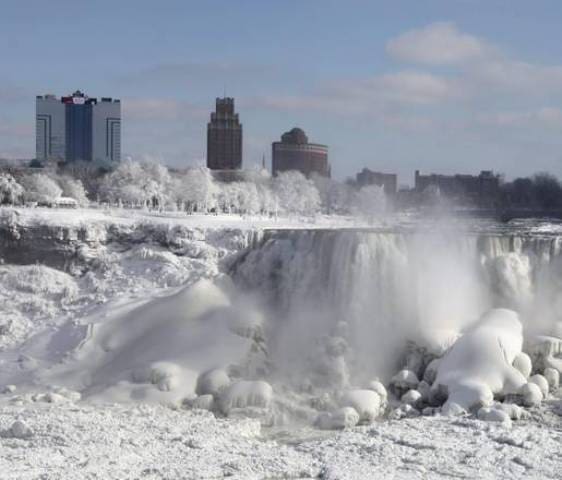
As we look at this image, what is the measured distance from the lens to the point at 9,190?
58.3m

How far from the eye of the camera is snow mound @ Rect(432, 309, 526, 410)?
21.1 m

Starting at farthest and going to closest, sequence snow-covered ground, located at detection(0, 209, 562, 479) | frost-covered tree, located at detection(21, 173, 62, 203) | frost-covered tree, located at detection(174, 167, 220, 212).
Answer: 1. frost-covered tree, located at detection(174, 167, 220, 212)
2. frost-covered tree, located at detection(21, 173, 62, 203)
3. snow-covered ground, located at detection(0, 209, 562, 479)

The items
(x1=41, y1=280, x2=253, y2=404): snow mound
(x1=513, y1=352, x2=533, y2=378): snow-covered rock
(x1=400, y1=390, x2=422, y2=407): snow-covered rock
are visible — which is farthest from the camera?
(x1=513, y1=352, x2=533, y2=378): snow-covered rock

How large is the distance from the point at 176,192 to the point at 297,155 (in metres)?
83.4

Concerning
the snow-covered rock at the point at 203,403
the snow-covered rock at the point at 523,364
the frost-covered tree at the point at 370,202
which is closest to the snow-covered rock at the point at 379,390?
the snow-covered rock at the point at 523,364

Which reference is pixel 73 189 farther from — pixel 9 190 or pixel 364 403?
pixel 364 403

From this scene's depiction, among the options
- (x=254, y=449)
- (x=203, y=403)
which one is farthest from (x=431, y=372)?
(x=254, y=449)

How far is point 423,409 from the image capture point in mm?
21531

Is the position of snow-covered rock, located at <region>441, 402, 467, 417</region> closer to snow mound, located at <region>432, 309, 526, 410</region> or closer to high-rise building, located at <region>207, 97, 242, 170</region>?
snow mound, located at <region>432, 309, 526, 410</region>

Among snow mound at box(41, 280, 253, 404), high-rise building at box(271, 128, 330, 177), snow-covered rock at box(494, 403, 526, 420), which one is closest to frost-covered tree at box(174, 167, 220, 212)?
snow mound at box(41, 280, 253, 404)

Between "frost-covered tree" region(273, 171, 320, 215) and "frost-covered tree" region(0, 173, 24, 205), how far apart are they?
23.2 meters

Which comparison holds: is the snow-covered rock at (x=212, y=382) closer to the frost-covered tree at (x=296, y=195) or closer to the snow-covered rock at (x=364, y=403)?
Result: the snow-covered rock at (x=364, y=403)

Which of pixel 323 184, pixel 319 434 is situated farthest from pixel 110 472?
pixel 323 184

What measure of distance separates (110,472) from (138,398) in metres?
7.17
